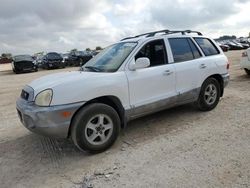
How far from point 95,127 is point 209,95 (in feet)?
9.59

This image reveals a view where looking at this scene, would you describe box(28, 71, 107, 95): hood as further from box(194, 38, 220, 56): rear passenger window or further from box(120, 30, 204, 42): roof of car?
box(194, 38, 220, 56): rear passenger window

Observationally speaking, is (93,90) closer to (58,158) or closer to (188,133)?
(58,158)

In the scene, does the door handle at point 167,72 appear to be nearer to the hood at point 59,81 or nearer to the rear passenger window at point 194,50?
the rear passenger window at point 194,50

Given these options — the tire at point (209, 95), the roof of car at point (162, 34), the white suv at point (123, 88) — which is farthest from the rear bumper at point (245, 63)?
the roof of car at point (162, 34)

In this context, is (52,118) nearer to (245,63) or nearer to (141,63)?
(141,63)

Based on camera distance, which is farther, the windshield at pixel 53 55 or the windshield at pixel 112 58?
the windshield at pixel 53 55

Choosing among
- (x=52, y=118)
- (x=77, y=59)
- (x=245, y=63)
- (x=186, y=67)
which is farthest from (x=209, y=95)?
(x=77, y=59)

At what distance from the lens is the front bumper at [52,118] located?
4.34 m

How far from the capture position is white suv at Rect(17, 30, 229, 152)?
445cm

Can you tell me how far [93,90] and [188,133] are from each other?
186 centimetres

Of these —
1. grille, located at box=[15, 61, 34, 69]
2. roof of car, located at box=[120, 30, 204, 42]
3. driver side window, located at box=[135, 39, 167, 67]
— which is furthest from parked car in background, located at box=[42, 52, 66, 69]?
driver side window, located at box=[135, 39, 167, 67]

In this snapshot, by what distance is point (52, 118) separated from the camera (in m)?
4.35

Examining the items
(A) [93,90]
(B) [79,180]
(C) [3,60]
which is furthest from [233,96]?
(C) [3,60]

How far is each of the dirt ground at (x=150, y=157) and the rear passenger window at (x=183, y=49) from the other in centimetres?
120
